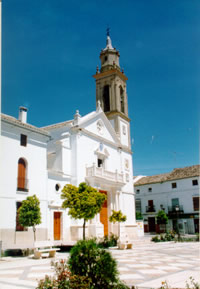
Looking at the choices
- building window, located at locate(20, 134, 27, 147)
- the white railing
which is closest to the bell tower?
the white railing

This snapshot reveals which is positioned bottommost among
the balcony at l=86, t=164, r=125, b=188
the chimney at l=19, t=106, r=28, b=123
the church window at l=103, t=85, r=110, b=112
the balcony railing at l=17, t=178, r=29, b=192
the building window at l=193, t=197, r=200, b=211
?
the building window at l=193, t=197, r=200, b=211

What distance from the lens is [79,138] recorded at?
87.6 ft

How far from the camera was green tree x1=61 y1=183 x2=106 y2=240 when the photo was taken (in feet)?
60.2

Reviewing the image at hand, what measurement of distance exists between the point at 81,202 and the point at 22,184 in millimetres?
4118

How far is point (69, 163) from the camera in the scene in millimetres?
25766

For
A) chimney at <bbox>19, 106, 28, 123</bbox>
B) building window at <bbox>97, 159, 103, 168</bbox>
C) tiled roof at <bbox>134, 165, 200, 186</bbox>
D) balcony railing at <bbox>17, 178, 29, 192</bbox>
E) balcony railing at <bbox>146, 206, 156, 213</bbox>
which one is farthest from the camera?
balcony railing at <bbox>146, 206, 156, 213</bbox>

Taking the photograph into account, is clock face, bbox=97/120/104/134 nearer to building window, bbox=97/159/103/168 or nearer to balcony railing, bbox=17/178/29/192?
building window, bbox=97/159/103/168

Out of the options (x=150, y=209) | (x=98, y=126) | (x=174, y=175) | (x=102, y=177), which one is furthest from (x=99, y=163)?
(x=150, y=209)

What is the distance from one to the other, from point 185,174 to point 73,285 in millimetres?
40985

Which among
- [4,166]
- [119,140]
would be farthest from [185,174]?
[4,166]

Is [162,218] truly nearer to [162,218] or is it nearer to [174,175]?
[162,218]

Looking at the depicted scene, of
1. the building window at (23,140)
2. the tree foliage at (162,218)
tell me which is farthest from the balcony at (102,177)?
the tree foliage at (162,218)

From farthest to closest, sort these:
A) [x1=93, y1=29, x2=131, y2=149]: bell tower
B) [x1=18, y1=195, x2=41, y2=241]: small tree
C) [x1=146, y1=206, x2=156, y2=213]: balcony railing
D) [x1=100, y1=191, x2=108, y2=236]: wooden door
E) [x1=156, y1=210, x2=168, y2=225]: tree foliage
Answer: [x1=146, y1=206, x2=156, y2=213]: balcony railing → [x1=156, y1=210, x2=168, y2=225]: tree foliage → [x1=93, y1=29, x2=131, y2=149]: bell tower → [x1=100, y1=191, x2=108, y2=236]: wooden door → [x1=18, y1=195, x2=41, y2=241]: small tree

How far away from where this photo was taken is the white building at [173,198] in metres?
42.0
